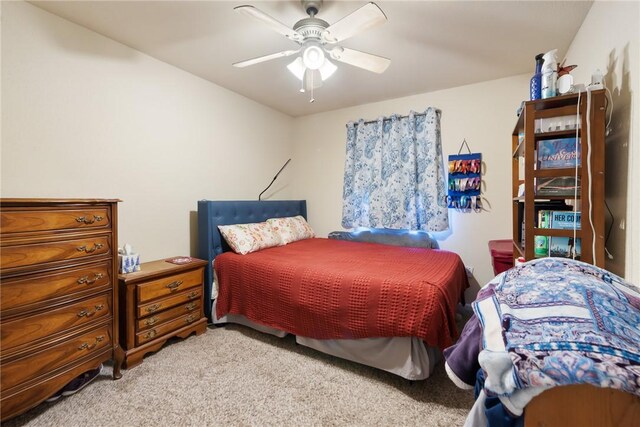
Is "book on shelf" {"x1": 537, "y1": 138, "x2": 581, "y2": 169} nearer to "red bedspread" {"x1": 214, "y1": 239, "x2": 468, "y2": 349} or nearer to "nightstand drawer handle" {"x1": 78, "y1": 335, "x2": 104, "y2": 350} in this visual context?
"red bedspread" {"x1": 214, "y1": 239, "x2": 468, "y2": 349}

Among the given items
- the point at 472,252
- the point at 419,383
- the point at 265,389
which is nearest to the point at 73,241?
the point at 265,389

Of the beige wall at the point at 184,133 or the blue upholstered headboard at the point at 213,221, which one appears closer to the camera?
the beige wall at the point at 184,133

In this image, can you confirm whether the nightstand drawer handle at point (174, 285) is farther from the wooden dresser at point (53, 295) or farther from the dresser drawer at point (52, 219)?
the dresser drawer at point (52, 219)

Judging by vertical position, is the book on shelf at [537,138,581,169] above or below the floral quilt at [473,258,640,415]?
above

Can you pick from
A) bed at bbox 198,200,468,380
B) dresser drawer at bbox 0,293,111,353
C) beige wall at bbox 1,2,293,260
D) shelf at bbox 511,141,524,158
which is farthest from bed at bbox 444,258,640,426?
beige wall at bbox 1,2,293,260

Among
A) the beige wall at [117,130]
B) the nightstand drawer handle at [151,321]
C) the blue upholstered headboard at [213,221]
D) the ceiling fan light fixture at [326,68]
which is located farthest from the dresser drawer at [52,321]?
the ceiling fan light fixture at [326,68]

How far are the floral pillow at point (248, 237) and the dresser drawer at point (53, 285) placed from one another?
3.31 ft

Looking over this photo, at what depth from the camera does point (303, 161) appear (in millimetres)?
4027

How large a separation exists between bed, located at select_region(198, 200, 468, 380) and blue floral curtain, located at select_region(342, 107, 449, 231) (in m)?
0.50

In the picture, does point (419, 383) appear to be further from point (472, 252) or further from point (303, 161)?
point (303, 161)

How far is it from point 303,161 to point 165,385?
3.01m

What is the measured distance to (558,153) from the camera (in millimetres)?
1428

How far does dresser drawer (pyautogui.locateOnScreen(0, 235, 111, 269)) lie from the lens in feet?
4.34

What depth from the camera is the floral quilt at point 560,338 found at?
1.82 ft
